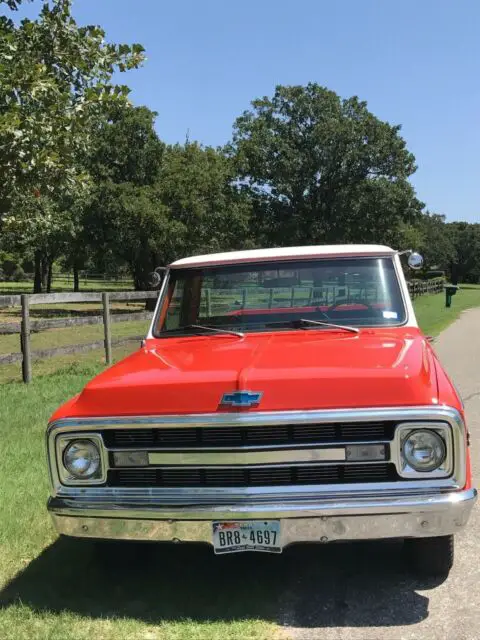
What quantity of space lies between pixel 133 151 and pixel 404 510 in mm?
31760

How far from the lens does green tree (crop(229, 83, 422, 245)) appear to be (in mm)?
41875

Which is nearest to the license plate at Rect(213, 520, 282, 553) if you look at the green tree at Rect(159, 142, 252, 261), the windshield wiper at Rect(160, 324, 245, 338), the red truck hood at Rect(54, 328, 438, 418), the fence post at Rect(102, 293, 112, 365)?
the red truck hood at Rect(54, 328, 438, 418)

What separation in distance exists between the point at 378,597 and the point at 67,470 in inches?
69.1

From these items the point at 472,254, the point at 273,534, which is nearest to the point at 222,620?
the point at 273,534

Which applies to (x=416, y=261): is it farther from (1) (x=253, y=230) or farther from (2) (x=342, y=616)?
(1) (x=253, y=230)

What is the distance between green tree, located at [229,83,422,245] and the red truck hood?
3869 centimetres

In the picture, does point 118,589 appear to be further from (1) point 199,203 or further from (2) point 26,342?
(1) point 199,203

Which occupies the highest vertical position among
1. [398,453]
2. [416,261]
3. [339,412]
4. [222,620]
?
[416,261]

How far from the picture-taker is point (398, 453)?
302 centimetres

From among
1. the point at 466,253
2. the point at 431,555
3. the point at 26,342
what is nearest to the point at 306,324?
the point at 431,555

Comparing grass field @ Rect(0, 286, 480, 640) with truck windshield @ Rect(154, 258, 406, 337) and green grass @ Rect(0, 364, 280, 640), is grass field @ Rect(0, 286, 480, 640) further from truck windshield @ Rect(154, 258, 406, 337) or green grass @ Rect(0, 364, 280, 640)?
truck windshield @ Rect(154, 258, 406, 337)

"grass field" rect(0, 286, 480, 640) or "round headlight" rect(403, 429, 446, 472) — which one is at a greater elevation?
"round headlight" rect(403, 429, 446, 472)

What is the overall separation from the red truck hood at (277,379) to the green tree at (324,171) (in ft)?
127

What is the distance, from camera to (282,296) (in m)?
4.58
